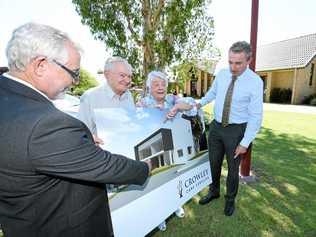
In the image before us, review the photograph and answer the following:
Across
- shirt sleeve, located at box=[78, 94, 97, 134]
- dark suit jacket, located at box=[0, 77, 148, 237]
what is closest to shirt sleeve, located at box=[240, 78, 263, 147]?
shirt sleeve, located at box=[78, 94, 97, 134]

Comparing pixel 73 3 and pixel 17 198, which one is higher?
pixel 73 3

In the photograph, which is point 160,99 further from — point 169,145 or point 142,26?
point 142,26

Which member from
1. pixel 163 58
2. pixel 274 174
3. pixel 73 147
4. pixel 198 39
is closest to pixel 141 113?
pixel 73 147

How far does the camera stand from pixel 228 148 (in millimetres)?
3334

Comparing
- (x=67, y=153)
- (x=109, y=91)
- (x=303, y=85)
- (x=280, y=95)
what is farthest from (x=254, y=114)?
(x=303, y=85)

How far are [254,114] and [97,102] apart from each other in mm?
1909

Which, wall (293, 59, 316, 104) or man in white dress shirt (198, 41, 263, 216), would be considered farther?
wall (293, 59, 316, 104)

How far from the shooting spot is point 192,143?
2.88 metres

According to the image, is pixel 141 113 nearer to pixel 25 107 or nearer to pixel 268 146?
pixel 25 107

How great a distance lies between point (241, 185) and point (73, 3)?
20.2ft

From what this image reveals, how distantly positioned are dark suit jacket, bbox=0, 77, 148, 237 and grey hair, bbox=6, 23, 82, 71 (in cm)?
11

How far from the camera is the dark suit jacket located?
41.4 inches

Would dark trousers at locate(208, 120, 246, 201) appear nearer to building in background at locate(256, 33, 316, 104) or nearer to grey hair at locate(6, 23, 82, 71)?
grey hair at locate(6, 23, 82, 71)

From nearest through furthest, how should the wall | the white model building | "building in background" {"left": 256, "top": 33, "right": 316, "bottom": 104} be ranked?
1. the white model building
2. "building in background" {"left": 256, "top": 33, "right": 316, "bottom": 104}
3. the wall
